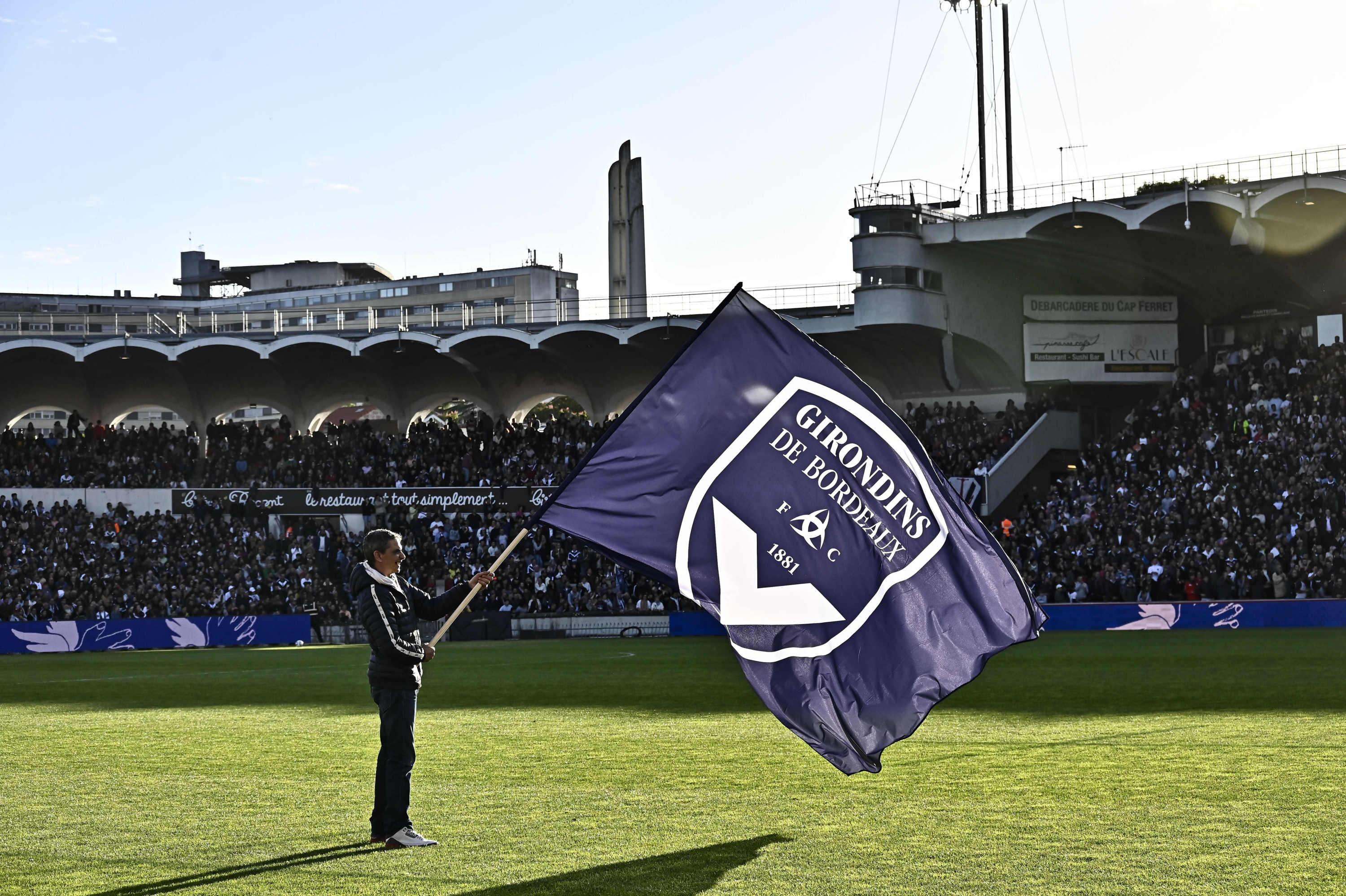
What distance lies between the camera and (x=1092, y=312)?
175 feet

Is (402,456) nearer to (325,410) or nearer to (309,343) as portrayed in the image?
(309,343)

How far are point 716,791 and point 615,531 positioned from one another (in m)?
3.09

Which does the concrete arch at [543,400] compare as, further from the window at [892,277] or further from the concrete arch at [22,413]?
the concrete arch at [22,413]

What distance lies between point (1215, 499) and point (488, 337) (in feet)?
91.7

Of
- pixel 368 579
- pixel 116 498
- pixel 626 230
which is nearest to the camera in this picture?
pixel 368 579

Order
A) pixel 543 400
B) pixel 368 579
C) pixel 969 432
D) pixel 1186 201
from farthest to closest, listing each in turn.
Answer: pixel 543 400, pixel 969 432, pixel 1186 201, pixel 368 579

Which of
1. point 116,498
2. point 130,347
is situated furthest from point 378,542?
point 130,347

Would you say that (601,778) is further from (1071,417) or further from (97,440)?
(97,440)

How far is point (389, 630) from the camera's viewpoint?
29.7 feet

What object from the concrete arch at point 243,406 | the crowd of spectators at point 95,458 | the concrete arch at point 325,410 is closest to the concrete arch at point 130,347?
the crowd of spectators at point 95,458

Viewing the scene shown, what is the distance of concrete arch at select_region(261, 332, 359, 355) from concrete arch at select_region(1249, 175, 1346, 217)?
33.4 metres

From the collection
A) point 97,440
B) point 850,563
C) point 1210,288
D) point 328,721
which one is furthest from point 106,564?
point 850,563

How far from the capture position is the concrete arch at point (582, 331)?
181ft

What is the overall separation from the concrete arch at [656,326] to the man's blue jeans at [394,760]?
44.6 meters
